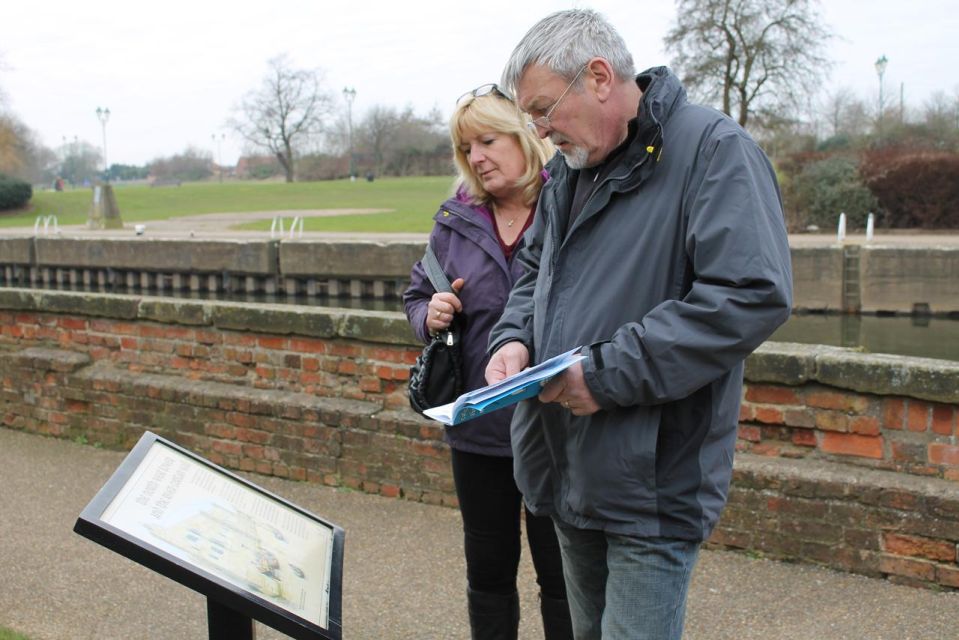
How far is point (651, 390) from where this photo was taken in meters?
2.04

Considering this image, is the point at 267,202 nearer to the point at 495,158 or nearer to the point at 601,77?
the point at 495,158

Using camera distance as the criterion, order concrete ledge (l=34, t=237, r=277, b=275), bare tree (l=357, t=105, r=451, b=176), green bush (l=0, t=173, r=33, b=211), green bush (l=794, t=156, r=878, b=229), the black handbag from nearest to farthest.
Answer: the black handbag, concrete ledge (l=34, t=237, r=277, b=275), green bush (l=794, t=156, r=878, b=229), green bush (l=0, t=173, r=33, b=211), bare tree (l=357, t=105, r=451, b=176)

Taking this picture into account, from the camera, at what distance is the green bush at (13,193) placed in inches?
1843

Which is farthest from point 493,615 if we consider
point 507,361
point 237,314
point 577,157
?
point 237,314

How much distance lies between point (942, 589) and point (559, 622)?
5.84 ft

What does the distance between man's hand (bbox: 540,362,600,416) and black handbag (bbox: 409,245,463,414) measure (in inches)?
39.3

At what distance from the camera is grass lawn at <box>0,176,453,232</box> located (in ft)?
112

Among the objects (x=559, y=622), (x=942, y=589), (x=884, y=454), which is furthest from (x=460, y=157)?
(x=942, y=589)

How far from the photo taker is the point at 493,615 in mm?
3135

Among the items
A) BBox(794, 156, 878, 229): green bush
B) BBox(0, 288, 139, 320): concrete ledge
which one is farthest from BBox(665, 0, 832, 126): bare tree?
BBox(0, 288, 139, 320): concrete ledge

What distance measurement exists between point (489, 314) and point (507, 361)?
0.68 meters

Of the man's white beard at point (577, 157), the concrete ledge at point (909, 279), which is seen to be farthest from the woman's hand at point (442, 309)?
the concrete ledge at point (909, 279)

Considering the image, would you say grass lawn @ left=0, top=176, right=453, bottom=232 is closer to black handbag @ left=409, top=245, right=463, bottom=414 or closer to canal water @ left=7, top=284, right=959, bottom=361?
canal water @ left=7, top=284, right=959, bottom=361

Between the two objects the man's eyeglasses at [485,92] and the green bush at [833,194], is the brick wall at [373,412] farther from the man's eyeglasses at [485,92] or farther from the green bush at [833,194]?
the green bush at [833,194]
